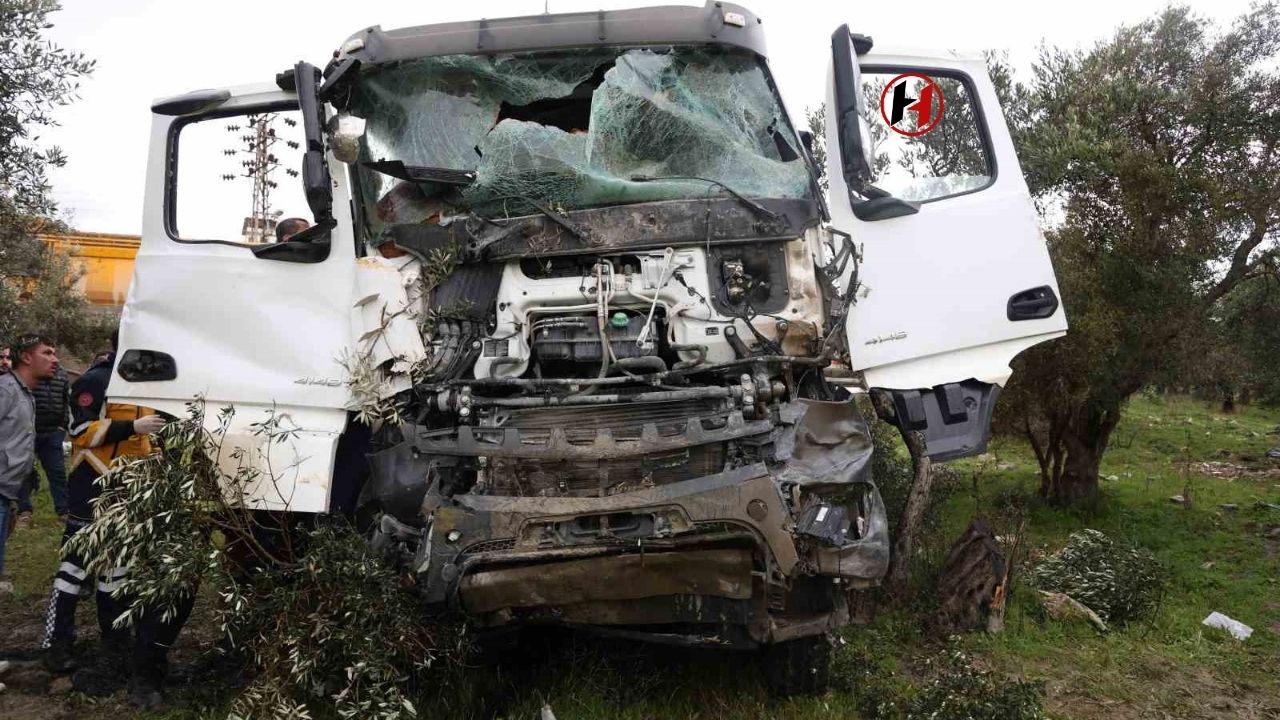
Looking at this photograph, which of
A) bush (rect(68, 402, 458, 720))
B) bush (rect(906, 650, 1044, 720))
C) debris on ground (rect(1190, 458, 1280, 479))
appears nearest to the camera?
bush (rect(68, 402, 458, 720))

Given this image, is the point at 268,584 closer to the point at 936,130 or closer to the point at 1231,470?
the point at 936,130

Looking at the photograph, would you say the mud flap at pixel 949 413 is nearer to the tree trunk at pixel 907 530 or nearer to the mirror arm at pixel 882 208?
the mirror arm at pixel 882 208

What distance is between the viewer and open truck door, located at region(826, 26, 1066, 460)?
413cm

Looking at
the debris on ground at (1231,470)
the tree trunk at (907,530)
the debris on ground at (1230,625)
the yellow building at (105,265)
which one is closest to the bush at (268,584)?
the tree trunk at (907,530)

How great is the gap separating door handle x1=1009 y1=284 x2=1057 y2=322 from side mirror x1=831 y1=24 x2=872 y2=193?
822 millimetres

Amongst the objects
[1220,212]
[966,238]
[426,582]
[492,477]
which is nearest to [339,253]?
[492,477]

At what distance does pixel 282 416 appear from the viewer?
396 cm

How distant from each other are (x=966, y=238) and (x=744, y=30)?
1292 mm

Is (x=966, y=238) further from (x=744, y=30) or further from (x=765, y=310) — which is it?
(x=744, y=30)

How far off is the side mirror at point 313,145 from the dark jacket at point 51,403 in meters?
3.67

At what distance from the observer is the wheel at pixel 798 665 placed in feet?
12.8

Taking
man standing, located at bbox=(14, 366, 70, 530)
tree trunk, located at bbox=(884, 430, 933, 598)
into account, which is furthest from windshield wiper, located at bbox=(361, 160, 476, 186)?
man standing, located at bbox=(14, 366, 70, 530)

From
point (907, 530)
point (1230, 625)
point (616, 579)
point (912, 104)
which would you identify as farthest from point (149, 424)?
point (1230, 625)

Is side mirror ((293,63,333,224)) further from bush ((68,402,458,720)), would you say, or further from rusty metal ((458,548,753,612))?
rusty metal ((458,548,753,612))
